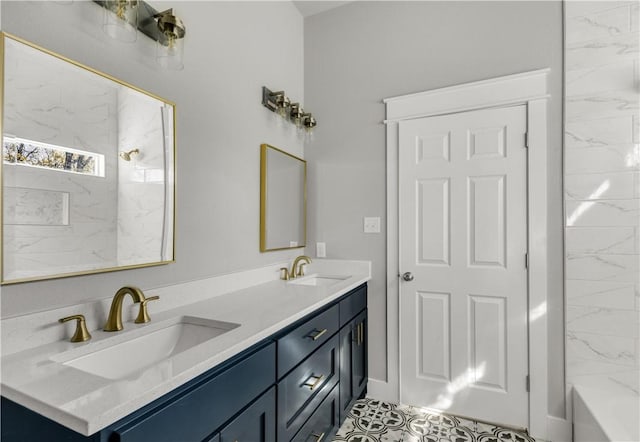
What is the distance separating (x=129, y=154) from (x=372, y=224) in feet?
5.19

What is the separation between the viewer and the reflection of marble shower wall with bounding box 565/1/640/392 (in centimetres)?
175

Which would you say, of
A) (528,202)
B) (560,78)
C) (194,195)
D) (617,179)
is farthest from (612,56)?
(194,195)

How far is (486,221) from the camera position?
2.03 m

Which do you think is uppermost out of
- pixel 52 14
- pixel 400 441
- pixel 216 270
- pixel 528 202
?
pixel 52 14

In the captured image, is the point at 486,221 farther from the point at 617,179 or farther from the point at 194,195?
the point at 194,195

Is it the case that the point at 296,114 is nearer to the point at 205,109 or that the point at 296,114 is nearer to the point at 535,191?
the point at 205,109

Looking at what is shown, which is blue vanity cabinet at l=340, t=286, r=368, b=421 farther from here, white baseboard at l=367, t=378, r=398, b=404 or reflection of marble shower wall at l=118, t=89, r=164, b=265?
reflection of marble shower wall at l=118, t=89, r=164, b=265

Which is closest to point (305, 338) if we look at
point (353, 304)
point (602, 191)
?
point (353, 304)

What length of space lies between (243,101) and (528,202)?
5.83 feet

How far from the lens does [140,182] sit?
127 centimetres

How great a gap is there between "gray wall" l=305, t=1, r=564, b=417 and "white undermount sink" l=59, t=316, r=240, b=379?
1.34 m

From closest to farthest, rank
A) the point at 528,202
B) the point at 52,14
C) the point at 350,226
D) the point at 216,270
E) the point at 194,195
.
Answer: the point at 52,14, the point at 194,195, the point at 216,270, the point at 528,202, the point at 350,226

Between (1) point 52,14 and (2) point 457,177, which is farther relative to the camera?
(2) point 457,177

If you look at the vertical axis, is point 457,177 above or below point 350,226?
above
